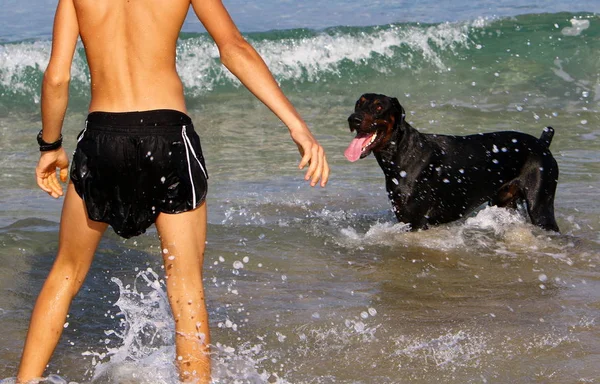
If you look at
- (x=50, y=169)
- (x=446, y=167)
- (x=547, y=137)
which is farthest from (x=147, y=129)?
(x=547, y=137)

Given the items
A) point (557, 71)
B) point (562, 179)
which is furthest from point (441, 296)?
point (557, 71)

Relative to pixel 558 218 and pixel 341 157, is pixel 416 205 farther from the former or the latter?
pixel 341 157

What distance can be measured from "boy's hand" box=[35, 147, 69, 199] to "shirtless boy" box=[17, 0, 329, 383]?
0.35ft

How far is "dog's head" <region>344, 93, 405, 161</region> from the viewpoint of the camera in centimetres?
615

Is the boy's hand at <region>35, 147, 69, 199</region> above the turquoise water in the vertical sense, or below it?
above

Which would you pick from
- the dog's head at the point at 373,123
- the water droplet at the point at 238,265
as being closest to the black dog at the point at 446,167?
the dog's head at the point at 373,123

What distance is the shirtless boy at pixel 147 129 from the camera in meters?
3.20

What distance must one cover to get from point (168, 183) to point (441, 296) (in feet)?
7.67

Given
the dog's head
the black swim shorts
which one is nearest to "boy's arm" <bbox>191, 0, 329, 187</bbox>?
the black swim shorts

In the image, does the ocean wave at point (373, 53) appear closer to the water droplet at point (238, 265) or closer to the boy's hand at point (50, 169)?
the water droplet at point (238, 265)

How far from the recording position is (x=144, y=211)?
3312mm

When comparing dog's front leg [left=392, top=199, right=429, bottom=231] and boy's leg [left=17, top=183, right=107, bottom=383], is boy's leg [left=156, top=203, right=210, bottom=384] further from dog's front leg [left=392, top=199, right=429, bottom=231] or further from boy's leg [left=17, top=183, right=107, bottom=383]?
dog's front leg [left=392, top=199, right=429, bottom=231]

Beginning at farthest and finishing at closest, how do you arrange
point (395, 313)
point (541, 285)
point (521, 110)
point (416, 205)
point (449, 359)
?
point (521, 110), point (416, 205), point (541, 285), point (395, 313), point (449, 359)

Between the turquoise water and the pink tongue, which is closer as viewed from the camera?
the turquoise water
